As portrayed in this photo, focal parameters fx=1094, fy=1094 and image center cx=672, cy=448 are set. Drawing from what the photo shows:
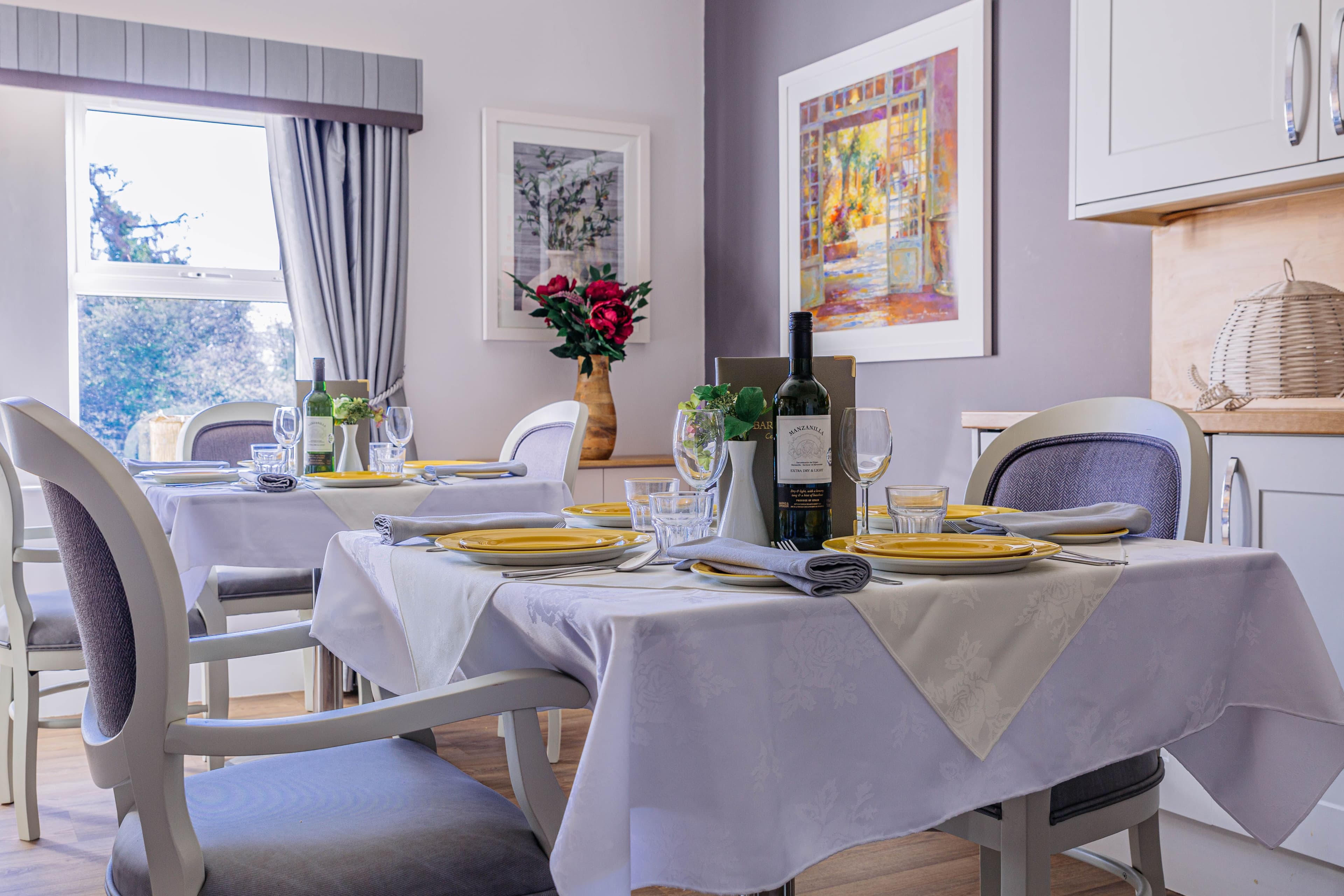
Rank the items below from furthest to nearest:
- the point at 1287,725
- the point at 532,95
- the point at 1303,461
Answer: the point at 532,95
the point at 1303,461
the point at 1287,725

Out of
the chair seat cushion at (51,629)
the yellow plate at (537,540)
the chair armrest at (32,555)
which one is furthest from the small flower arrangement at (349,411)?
the yellow plate at (537,540)

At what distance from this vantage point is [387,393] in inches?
157

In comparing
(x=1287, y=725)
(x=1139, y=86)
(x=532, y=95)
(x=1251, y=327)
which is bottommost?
(x=1287, y=725)

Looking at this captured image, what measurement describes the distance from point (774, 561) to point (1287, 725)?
70 cm

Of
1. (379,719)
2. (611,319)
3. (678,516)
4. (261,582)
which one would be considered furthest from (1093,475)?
(611,319)

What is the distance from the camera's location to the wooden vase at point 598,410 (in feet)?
13.6

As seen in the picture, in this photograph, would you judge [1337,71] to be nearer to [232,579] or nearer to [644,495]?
[644,495]

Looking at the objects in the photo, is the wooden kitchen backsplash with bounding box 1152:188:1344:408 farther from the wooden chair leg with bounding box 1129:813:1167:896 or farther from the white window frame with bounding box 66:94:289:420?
the white window frame with bounding box 66:94:289:420

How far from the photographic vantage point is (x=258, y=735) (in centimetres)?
100

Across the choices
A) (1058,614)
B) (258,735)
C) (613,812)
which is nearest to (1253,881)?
(1058,614)

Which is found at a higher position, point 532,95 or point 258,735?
point 532,95

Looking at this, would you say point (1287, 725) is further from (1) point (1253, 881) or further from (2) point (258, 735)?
(2) point (258, 735)

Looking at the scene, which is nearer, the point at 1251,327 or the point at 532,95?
the point at 1251,327

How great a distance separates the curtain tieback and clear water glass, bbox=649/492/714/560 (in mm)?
2919
